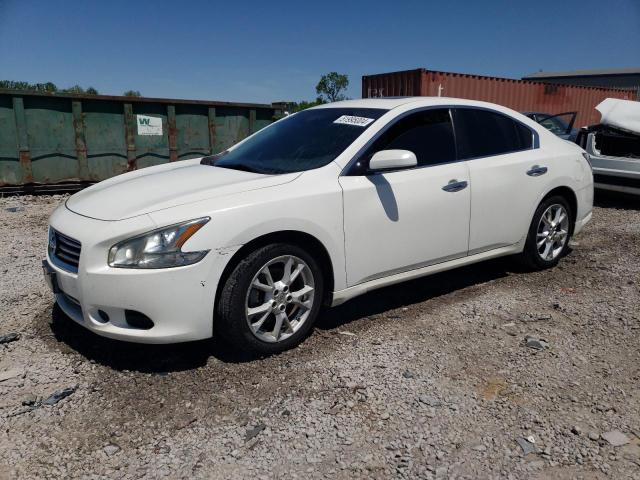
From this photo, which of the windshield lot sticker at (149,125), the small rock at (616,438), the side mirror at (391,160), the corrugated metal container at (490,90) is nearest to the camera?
the small rock at (616,438)

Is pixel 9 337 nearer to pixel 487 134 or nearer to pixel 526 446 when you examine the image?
pixel 526 446

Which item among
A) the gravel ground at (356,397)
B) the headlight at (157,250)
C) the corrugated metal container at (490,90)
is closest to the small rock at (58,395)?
the gravel ground at (356,397)

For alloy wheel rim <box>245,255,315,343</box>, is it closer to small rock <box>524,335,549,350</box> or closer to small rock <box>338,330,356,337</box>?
small rock <box>338,330,356,337</box>

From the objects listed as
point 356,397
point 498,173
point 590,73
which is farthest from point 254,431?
point 590,73

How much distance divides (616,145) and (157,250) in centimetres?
772

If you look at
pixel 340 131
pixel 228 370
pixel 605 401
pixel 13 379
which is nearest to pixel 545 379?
pixel 605 401

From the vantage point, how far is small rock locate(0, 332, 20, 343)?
3.43 m

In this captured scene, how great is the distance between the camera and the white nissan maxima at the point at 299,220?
2820mm

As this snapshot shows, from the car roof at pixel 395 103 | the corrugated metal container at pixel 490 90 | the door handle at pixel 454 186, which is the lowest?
the door handle at pixel 454 186

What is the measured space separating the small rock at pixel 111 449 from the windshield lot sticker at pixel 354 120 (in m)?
2.47

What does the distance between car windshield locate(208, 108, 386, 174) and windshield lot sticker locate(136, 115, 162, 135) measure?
18.4ft

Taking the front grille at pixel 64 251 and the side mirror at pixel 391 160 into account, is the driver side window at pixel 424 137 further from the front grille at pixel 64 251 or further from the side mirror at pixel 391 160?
the front grille at pixel 64 251

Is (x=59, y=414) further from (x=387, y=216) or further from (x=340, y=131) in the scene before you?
(x=340, y=131)

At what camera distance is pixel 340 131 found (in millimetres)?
3719
